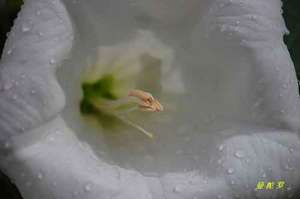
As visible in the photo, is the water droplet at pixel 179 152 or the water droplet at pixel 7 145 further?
the water droplet at pixel 179 152

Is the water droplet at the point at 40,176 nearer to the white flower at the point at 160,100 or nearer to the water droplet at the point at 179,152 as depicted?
the white flower at the point at 160,100

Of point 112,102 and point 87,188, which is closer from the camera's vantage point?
point 87,188

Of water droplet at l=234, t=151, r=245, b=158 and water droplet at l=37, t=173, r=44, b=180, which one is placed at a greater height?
water droplet at l=37, t=173, r=44, b=180

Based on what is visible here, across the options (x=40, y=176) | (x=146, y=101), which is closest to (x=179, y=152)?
(x=146, y=101)

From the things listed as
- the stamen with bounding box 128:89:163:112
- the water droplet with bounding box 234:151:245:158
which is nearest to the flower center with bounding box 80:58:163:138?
the stamen with bounding box 128:89:163:112

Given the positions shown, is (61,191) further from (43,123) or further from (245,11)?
(245,11)

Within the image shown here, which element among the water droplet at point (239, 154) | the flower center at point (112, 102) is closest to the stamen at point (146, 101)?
the flower center at point (112, 102)

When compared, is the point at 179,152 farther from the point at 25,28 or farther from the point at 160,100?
the point at 25,28

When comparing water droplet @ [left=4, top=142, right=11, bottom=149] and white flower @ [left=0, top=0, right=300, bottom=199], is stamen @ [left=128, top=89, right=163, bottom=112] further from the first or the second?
water droplet @ [left=4, top=142, right=11, bottom=149]
